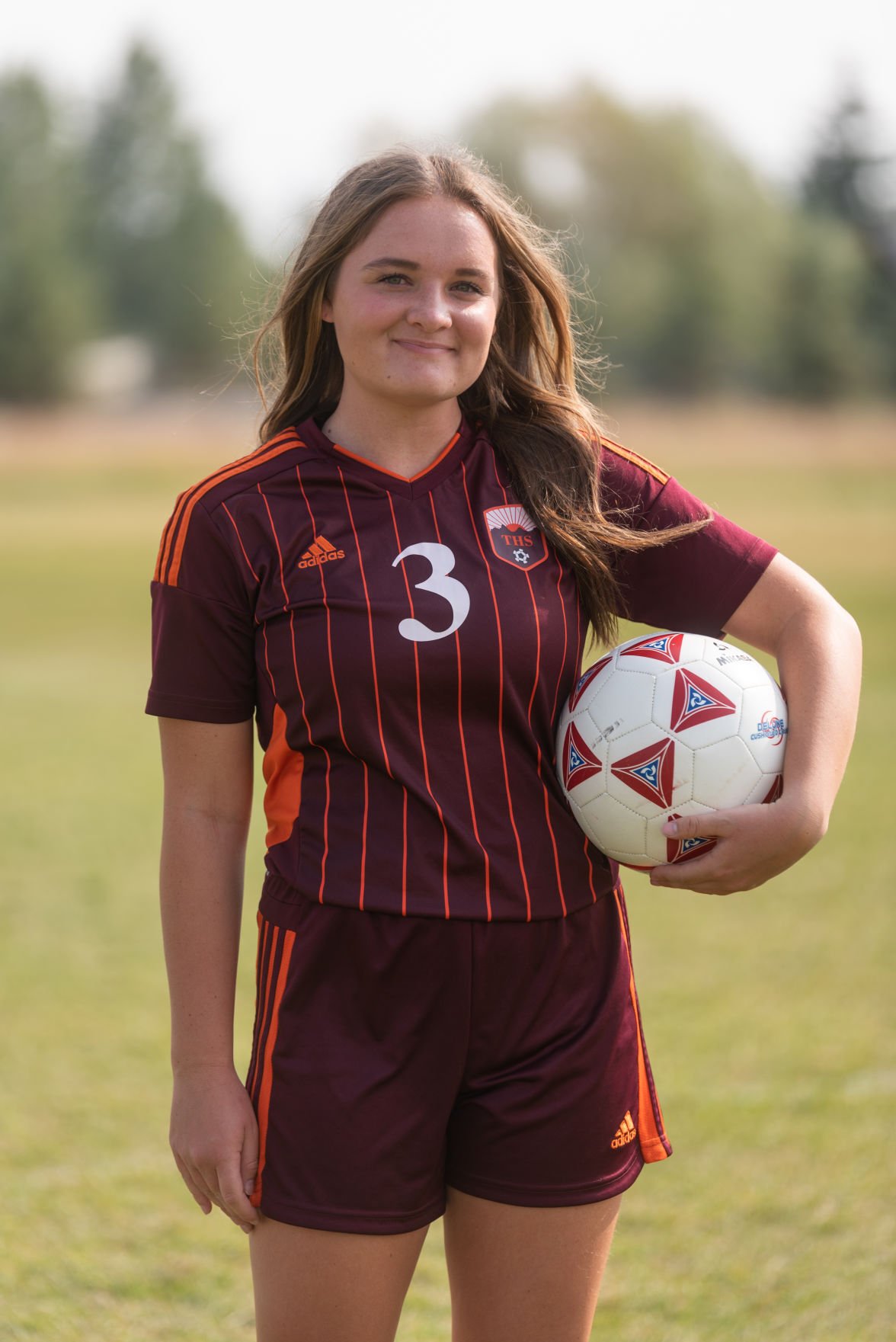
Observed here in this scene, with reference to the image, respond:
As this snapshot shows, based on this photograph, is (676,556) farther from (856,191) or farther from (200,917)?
(856,191)

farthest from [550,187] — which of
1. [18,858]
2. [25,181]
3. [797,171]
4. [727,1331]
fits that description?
[727,1331]

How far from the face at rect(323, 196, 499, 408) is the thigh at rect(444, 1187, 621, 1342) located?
1.15 metres

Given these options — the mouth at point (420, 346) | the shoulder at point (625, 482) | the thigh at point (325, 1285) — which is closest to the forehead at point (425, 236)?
the mouth at point (420, 346)

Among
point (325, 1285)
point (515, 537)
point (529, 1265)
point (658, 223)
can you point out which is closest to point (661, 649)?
point (515, 537)

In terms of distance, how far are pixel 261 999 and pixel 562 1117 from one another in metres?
0.45

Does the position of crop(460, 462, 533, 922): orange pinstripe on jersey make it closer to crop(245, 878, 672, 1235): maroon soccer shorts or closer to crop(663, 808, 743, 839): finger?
crop(245, 878, 672, 1235): maroon soccer shorts

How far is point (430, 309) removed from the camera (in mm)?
1968

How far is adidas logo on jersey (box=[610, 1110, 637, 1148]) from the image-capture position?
6.59 ft

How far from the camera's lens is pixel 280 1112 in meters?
1.93

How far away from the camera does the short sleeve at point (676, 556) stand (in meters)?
2.13

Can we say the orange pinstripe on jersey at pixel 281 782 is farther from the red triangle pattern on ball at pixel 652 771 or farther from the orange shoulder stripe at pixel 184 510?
the red triangle pattern on ball at pixel 652 771

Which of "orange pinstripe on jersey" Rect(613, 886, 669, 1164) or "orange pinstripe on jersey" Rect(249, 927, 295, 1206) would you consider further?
"orange pinstripe on jersey" Rect(613, 886, 669, 1164)

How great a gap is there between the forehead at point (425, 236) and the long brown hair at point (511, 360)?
2 cm

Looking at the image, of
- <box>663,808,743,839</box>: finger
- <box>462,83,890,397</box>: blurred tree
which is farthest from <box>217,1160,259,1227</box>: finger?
<box>462,83,890,397</box>: blurred tree
